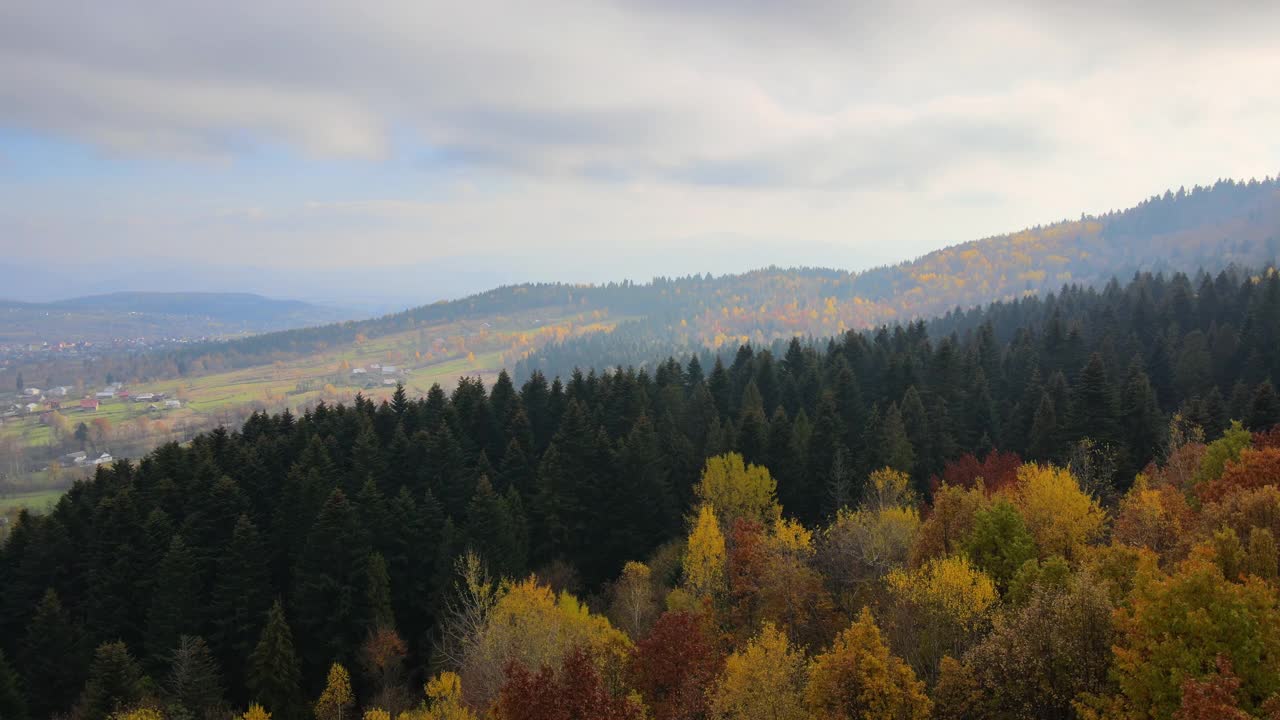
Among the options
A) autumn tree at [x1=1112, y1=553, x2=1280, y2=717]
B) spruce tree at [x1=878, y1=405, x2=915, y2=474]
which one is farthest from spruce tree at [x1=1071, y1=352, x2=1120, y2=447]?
autumn tree at [x1=1112, y1=553, x2=1280, y2=717]

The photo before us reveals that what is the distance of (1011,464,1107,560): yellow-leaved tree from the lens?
118 ft

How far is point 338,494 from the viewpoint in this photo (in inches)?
1937

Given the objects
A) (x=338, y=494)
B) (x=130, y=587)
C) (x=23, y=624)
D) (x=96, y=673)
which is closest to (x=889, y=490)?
(x=338, y=494)

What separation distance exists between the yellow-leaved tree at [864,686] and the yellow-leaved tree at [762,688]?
133 centimetres

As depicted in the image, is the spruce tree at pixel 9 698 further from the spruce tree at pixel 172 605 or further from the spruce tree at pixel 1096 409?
the spruce tree at pixel 1096 409

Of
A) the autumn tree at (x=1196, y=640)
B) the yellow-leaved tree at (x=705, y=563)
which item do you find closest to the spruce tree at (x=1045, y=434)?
the yellow-leaved tree at (x=705, y=563)

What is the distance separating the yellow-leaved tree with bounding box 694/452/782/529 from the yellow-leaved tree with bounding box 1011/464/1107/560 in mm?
18548

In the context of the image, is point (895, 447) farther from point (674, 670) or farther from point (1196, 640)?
point (1196, 640)

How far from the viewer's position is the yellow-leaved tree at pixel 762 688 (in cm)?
2562

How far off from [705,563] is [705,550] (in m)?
0.87

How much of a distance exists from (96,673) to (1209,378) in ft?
305

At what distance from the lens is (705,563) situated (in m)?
43.3

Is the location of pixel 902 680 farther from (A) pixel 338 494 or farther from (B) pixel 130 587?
(B) pixel 130 587

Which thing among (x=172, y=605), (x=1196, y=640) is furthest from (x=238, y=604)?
(x=1196, y=640)
